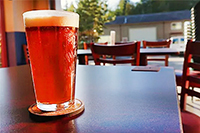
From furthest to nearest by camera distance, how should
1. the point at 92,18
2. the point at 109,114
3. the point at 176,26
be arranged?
the point at 176,26 → the point at 92,18 → the point at 109,114

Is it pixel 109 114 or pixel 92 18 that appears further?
→ pixel 92 18

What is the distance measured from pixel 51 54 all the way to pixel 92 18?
7881mm

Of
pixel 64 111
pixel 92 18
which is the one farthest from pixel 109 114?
pixel 92 18

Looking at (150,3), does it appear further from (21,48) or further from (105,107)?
(105,107)

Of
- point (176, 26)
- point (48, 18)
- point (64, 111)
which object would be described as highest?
point (176, 26)

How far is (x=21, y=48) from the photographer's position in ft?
14.3

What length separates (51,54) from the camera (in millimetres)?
295

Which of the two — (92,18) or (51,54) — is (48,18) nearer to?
(51,54)

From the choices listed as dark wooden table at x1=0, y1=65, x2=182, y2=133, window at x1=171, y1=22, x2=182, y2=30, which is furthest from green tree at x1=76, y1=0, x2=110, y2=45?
dark wooden table at x1=0, y1=65, x2=182, y2=133

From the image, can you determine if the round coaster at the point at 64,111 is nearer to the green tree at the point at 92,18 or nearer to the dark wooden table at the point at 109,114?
the dark wooden table at the point at 109,114

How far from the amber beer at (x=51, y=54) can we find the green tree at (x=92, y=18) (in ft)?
24.8

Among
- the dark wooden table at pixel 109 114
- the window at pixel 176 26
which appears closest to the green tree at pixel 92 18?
the window at pixel 176 26

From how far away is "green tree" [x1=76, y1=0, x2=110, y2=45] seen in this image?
304 inches

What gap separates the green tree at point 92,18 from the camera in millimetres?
7712
